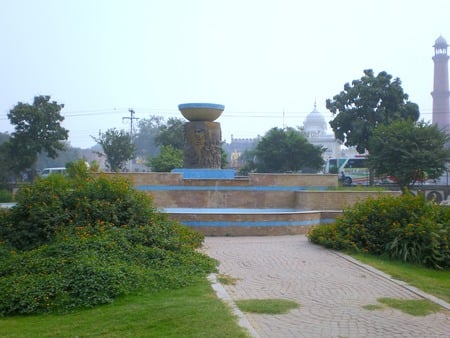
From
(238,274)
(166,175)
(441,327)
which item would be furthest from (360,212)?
(166,175)

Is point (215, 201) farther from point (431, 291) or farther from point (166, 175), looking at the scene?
point (431, 291)

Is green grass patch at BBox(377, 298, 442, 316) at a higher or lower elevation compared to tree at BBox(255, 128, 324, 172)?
lower

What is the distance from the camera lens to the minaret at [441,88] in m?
67.9

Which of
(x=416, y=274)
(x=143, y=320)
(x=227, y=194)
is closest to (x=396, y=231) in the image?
(x=416, y=274)

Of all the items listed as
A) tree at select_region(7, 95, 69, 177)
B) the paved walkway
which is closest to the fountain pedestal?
the paved walkway

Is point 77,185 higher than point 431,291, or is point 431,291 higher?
point 77,185

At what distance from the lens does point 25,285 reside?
22.3ft

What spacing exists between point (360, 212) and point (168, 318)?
6314 millimetres

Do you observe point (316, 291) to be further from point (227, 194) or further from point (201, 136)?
point (201, 136)

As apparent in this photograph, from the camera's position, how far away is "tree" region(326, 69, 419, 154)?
3225 centimetres

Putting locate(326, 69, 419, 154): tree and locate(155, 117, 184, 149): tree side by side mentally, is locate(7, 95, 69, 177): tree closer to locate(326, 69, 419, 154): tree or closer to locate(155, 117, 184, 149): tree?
locate(155, 117, 184, 149): tree

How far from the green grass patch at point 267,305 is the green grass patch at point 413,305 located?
1139 mm

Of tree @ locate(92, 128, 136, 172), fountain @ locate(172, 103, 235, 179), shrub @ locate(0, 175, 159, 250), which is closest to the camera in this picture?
shrub @ locate(0, 175, 159, 250)

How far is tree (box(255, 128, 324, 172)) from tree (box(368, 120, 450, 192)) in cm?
1645
